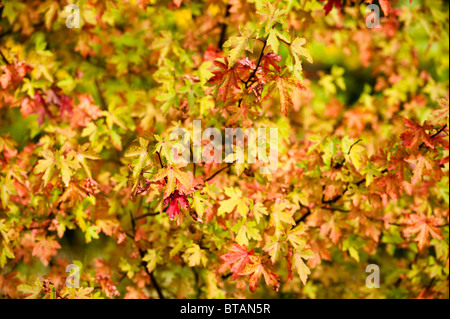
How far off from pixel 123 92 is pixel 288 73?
167cm

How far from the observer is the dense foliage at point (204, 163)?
92.4 inches

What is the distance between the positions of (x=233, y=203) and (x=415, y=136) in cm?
109

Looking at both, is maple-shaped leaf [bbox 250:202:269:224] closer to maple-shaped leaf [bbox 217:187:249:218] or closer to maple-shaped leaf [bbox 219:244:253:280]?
maple-shaped leaf [bbox 217:187:249:218]

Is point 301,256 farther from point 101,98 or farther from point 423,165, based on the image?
point 101,98

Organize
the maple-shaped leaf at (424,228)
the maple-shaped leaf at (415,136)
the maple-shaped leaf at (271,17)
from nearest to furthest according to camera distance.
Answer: the maple-shaped leaf at (271,17) → the maple-shaped leaf at (415,136) → the maple-shaped leaf at (424,228)

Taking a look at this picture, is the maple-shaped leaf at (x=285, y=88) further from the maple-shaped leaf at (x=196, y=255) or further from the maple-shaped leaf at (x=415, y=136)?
the maple-shaped leaf at (x=196, y=255)

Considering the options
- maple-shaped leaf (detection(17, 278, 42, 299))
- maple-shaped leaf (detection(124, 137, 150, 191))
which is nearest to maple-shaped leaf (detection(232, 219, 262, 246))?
maple-shaped leaf (detection(124, 137, 150, 191))

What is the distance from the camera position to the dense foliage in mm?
2346

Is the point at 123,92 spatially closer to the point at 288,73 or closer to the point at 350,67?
the point at 288,73

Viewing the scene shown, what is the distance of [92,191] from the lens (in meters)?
2.56

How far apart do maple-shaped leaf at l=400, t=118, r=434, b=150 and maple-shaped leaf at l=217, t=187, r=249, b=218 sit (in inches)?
38.3

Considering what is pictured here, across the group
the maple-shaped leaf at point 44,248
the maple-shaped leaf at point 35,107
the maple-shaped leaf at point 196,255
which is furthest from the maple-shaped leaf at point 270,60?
the maple-shaped leaf at point 44,248
